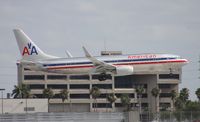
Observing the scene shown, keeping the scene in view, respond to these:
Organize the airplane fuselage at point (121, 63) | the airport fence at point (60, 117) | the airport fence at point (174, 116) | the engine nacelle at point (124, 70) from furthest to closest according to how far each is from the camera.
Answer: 1. the airplane fuselage at point (121, 63)
2. the engine nacelle at point (124, 70)
3. the airport fence at point (174, 116)
4. the airport fence at point (60, 117)

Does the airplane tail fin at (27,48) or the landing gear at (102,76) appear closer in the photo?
the landing gear at (102,76)

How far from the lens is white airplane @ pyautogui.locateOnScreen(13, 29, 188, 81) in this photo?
385 ft

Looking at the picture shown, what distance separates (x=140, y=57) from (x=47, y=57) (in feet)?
60.3

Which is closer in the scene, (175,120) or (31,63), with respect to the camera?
(175,120)

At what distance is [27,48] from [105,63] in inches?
711

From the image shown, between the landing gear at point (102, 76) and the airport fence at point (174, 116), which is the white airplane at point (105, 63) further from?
the airport fence at point (174, 116)

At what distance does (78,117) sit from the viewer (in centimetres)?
9700

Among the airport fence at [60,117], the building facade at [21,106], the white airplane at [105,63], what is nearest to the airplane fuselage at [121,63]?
the white airplane at [105,63]

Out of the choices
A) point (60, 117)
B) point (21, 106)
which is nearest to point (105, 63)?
point (60, 117)

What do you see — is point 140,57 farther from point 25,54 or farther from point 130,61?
point 25,54

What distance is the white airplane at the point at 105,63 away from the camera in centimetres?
11731

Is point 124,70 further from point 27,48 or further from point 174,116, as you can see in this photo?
point 27,48

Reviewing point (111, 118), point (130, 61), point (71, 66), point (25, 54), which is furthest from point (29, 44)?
point (111, 118)

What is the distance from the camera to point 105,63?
386 feet
